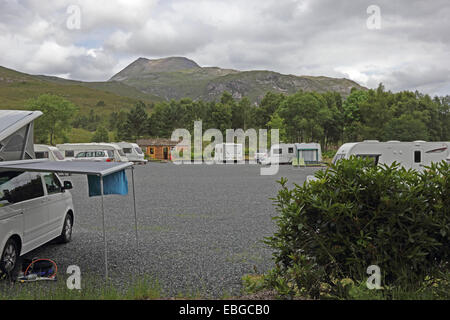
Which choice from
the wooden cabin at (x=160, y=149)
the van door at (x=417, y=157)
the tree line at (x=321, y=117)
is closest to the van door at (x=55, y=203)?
the van door at (x=417, y=157)

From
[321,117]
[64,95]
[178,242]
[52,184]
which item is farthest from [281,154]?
[64,95]

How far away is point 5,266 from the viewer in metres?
5.37

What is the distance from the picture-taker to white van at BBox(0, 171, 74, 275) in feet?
17.9

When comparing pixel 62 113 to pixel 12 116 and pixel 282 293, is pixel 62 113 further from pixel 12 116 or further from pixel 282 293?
pixel 282 293

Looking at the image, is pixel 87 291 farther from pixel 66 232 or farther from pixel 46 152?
pixel 46 152

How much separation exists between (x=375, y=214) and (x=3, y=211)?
469 cm

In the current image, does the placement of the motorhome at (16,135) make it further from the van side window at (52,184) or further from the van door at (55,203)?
the van door at (55,203)

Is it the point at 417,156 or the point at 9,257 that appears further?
the point at 417,156

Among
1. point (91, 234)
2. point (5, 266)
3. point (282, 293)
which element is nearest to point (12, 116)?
point (5, 266)

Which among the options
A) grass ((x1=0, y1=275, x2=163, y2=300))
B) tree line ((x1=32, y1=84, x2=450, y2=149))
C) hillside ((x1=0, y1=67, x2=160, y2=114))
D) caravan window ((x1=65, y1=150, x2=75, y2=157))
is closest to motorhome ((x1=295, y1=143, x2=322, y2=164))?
tree line ((x1=32, y1=84, x2=450, y2=149))

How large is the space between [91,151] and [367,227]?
103 feet

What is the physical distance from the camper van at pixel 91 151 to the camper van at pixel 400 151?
1885 cm

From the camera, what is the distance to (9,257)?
5496 mm

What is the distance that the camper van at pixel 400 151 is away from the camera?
74.2 ft
